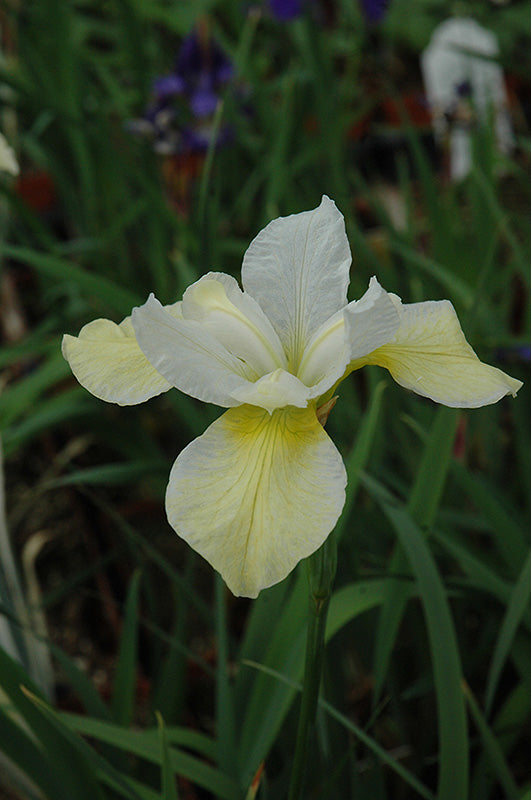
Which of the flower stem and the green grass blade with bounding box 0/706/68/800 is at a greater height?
the flower stem

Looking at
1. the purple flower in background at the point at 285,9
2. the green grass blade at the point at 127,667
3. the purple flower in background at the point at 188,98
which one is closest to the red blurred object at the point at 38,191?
the purple flower in background at the point at 188,98

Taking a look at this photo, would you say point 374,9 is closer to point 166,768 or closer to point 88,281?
point 88,281

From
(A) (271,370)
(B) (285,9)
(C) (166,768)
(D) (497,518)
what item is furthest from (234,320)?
(B) (285,9)

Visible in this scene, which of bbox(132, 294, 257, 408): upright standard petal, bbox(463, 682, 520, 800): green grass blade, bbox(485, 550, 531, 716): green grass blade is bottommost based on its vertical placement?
bbox(463, 682, 520, 800): green grass blade

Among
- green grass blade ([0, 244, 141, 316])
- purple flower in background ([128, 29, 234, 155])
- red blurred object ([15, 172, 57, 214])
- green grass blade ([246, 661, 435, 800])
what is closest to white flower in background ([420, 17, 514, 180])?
purple flower in background ([128, 29, 234, 155])

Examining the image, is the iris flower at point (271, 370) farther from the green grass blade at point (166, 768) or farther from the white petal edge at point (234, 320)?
the green grass blade at point (166, 768)

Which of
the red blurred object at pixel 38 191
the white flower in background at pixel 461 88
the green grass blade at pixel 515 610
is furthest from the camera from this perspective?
the red blurred object at pixel 38 191

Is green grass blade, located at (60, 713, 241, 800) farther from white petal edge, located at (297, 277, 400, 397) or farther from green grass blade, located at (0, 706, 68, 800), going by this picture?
white petal edge, located at (297, 277, 400, 397)
